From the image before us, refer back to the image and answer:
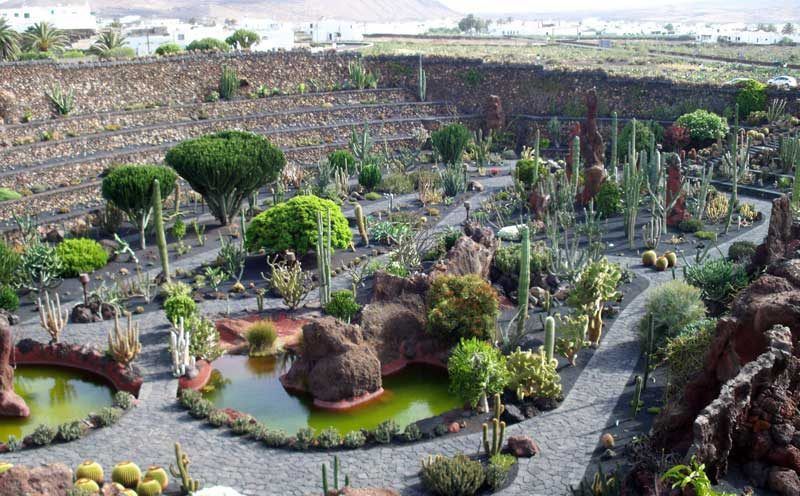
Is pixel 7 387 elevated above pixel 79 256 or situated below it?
below

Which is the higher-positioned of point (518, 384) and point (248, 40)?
point (248, 40)

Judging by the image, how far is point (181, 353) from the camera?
18.0 meters

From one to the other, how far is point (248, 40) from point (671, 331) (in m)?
40.9

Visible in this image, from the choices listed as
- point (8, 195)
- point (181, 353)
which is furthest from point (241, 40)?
point (181, 353)

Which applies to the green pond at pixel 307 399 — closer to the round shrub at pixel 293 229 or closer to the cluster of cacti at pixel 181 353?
the cluster of cacti at pixel 181 353

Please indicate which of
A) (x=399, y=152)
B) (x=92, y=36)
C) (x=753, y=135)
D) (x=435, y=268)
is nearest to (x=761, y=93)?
(x=753, y=135)

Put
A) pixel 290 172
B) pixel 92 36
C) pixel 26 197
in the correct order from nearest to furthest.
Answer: pixel 26 197 → pixel 290 172 → pixel 92 36

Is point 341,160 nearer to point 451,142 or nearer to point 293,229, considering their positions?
point 451,142

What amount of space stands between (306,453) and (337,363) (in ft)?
7.87

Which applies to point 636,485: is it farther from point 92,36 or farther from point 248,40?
point 92,36

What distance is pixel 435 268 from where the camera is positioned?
67.9 feet

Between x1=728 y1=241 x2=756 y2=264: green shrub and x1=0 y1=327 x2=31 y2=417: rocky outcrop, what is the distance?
631 inches

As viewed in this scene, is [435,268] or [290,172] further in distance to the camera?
[290,172]

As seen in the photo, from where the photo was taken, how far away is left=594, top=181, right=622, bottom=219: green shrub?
94.1 feet
